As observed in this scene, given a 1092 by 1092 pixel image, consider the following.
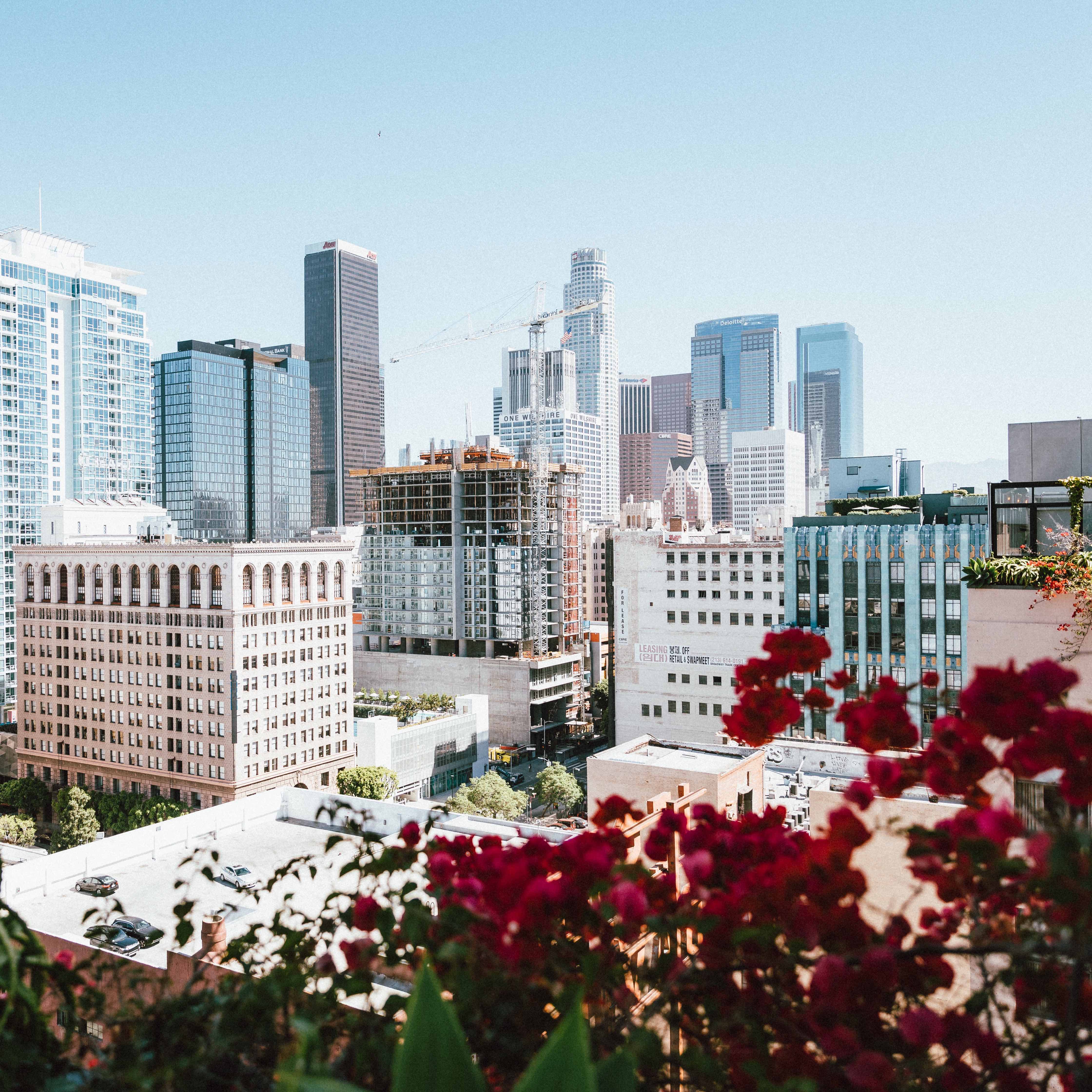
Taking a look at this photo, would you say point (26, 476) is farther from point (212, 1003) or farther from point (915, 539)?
point (212, 1003)

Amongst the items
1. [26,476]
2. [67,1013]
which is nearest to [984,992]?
[67,1013]

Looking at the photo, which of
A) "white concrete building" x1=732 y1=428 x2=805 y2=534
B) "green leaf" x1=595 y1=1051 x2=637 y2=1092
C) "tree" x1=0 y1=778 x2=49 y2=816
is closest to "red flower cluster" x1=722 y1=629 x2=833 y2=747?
"green leaf" x1=595 y1=1051 x2=637 y2=1092

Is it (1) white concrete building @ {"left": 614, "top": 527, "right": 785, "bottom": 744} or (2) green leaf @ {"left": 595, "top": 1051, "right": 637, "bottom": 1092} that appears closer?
(2) green leaf @ {"left": 595, "top": 1051, "right": 637, "bottom": 1092}

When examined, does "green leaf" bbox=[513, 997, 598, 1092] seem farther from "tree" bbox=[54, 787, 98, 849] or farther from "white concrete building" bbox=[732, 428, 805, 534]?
"white concrete building" bbox=[732, 428, 805, 534]

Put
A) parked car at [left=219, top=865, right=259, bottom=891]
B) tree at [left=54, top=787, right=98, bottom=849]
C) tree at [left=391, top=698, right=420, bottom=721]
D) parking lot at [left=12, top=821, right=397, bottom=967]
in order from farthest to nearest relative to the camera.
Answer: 1. tree at [left=391, top=698, right=420, bottom=721]
2. tree at [left=54, top=787, right=98, bottom=849]
3. parked car at [left=219, top=865, right=259, bottom=891]
4. parking lot at [left=12, top=821, right=397, bottom=967]

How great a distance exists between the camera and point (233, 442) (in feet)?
415

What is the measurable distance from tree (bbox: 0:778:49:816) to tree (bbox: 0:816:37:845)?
29.0 feet

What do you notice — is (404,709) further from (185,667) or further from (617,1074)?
(617,1074)

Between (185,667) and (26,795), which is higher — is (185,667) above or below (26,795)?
above

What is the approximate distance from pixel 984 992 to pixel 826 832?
495mm

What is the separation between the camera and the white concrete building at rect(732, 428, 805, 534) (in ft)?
600

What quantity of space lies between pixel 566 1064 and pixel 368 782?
47593 mm

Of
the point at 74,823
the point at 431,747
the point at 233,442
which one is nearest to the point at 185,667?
the point at 74,823

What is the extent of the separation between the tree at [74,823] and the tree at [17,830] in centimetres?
130
